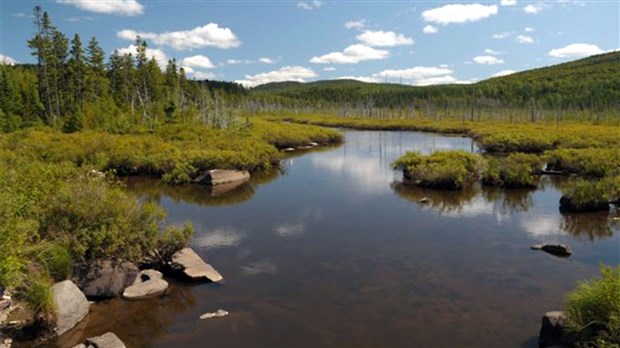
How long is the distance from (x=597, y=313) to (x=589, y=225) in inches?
790

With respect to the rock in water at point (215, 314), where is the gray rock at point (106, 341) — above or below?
above

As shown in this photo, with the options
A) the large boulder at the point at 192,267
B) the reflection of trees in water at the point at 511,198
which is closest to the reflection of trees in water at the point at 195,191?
the large boulder at the point at 192,267

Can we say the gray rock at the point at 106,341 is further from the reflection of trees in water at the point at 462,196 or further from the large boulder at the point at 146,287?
the reflection of trees in water at the point at 462,196

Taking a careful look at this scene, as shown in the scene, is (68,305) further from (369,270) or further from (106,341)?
(369,270)

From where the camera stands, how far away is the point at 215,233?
99.6ft

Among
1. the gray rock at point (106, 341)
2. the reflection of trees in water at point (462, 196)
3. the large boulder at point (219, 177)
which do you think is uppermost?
the large boulder at point (219, 177)

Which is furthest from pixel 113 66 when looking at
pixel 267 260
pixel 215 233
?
pixel 267 260

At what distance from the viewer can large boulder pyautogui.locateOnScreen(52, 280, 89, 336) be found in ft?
56.7

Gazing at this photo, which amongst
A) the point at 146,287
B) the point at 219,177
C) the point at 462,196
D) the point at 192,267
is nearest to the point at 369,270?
the point at 192,267

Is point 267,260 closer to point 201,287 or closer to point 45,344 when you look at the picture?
point 201,287

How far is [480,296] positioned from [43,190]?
20058 mm

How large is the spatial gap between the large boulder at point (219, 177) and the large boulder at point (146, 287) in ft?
83.7

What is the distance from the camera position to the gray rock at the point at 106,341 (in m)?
15.9

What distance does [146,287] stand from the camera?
21.0m
